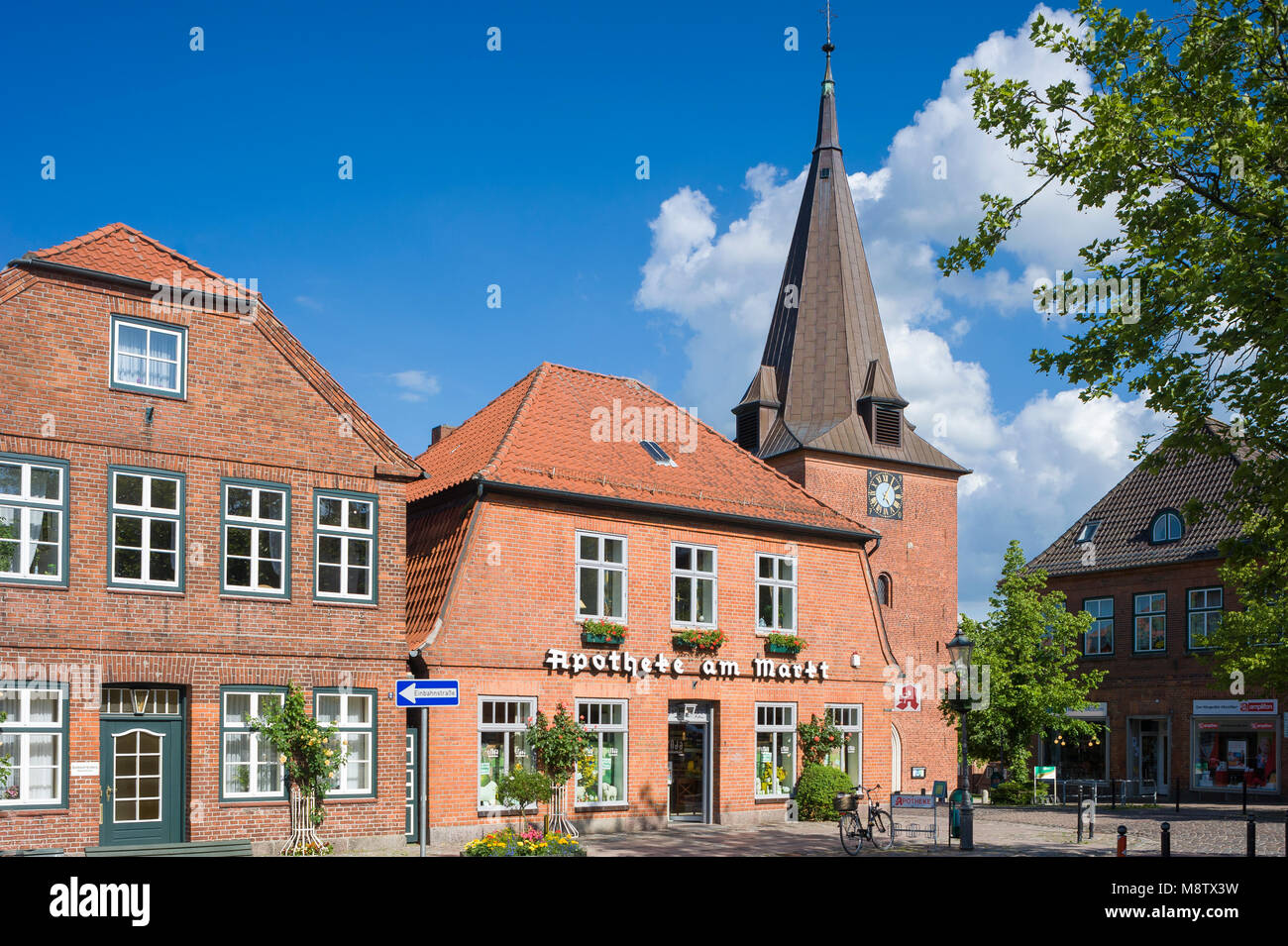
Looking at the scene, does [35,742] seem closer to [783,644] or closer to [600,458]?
[600,458]

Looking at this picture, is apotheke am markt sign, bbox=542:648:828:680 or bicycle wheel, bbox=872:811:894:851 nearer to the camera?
bicycle wheel, bbox=872:811:894:851

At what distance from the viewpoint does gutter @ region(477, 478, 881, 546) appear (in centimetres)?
2283

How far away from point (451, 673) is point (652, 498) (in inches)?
228

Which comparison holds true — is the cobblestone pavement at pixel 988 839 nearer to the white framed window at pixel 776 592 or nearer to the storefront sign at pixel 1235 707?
the white framed window at pixel 776 592

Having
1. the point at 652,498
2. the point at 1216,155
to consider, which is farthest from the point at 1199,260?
the point at 652,498

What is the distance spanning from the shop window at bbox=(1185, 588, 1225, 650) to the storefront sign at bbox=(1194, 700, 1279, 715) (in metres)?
1.88

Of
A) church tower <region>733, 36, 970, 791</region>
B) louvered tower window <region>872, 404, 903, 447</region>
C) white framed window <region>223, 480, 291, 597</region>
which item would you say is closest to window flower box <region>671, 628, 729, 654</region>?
white framed window <region>223, 480, 291, 597</region>

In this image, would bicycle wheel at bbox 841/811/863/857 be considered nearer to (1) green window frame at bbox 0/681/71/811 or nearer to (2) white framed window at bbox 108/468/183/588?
(2) white framed window at bbox 108/468/183/588

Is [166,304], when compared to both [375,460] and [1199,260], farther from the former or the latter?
[1199,260]

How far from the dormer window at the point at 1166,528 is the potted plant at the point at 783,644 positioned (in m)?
21.7

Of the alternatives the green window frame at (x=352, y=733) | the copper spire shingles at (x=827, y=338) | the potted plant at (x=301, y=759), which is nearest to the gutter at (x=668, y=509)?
the green window frame at (x=352, y=733)

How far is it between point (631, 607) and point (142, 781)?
9773 millimetres

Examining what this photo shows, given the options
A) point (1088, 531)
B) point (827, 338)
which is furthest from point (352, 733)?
→ point (1088, 531)
